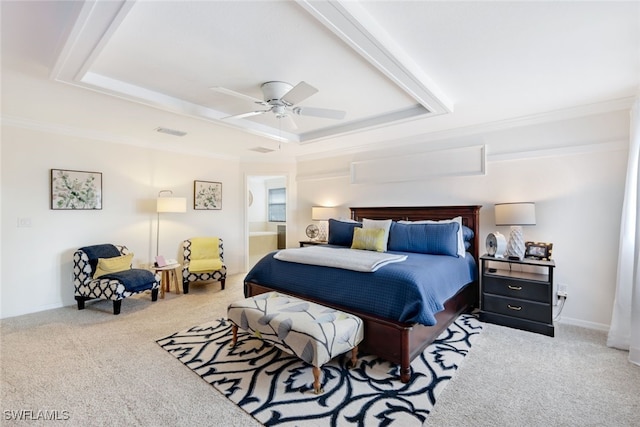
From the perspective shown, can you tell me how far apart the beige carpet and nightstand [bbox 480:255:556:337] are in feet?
0.48

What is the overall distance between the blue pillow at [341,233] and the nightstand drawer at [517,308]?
5.89 ft

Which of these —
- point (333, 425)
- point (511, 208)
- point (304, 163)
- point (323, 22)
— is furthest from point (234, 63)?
point (304, 163)

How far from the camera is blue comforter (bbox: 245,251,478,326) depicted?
7.64 feet

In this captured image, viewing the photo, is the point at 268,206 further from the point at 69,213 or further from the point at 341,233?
the point at 69,213

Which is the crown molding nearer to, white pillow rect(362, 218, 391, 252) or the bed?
the bed

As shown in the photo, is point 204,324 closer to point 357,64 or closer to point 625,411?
point 357,64

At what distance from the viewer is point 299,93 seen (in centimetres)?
240

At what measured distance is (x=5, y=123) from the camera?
3590 mm

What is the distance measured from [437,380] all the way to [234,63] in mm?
2892

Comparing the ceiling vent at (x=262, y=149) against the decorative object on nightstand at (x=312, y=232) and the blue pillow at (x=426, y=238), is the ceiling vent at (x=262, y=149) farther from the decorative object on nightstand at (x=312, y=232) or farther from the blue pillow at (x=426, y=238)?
the blue pillow at (x=426, y=238)

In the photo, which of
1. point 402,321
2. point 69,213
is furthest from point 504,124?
point 69,213

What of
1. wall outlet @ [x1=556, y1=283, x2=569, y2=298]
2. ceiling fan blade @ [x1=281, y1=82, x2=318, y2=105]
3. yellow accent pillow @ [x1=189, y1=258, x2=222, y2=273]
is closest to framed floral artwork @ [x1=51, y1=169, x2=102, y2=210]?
yellow accent pillow @ [x1=189, y1=258, x2=222, y2=273]

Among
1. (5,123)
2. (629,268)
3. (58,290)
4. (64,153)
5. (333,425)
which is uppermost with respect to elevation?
(5,123)

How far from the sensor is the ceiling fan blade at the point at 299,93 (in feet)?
7.39
